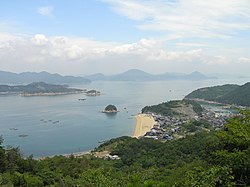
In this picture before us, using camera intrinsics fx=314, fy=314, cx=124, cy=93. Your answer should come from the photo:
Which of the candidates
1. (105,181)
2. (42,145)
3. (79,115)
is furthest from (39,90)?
(105,181)

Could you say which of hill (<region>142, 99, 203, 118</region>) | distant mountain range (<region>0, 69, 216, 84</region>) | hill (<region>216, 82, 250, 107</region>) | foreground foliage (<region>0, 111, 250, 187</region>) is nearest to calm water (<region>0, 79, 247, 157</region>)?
hill (<region>142, 99, 203, 118</region>)

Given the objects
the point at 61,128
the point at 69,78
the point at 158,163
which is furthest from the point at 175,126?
the point at 69,78

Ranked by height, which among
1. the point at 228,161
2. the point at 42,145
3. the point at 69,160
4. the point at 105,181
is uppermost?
the point at 228,161

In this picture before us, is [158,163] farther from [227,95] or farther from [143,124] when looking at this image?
[227,95]

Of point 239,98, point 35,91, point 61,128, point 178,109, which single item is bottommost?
point 61,128

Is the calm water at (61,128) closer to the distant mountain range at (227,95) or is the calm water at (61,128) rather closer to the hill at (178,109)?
the hill at (178,109)

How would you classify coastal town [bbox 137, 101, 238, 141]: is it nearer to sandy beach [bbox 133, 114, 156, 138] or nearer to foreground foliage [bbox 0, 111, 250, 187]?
sandy beach [bbox 133, 114, 156, 138]

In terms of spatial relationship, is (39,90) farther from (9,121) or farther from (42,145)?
(42,145)
